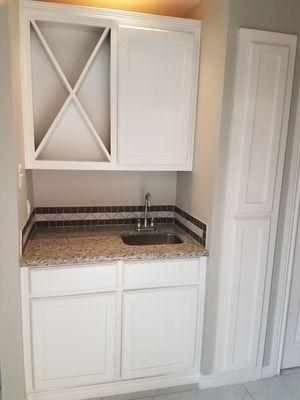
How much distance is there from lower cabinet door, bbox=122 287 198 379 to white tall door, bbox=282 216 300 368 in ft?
2.36

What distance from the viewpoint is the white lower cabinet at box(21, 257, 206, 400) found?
1.81 meters

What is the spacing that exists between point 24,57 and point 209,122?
116 centimetres

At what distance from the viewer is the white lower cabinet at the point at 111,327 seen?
1806mm

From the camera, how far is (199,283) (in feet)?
6.56

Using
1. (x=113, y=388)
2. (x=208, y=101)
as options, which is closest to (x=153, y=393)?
(x=113, y=388)

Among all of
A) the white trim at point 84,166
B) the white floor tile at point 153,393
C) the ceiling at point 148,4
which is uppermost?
the ceiling at point 148,4

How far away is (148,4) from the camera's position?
6.89 ft

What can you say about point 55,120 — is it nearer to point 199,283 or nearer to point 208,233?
point 208,233

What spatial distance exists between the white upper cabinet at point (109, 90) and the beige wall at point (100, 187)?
0.26 m

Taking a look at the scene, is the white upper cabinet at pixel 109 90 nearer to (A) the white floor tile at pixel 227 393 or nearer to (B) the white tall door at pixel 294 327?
(B) the white tall door at pixel 294 327

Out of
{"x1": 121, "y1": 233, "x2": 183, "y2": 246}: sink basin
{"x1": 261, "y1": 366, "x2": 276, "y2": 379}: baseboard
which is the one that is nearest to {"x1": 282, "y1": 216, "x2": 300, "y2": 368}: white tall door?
{"x1": 261, "y1": 366, "x2": 276, "y2": 379}: baseboard

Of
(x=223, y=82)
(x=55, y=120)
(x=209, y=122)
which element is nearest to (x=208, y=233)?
(x=209, y=122)

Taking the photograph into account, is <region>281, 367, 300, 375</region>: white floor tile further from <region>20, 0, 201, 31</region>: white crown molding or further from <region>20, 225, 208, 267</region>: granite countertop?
<region>20, 0, 201, 31</region>: white crown molding

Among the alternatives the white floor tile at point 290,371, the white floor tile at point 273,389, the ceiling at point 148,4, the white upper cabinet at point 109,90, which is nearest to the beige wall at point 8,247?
the white upper cabinet at point 109,90
